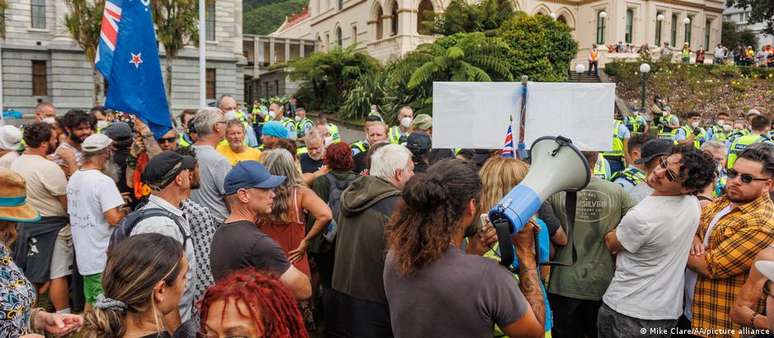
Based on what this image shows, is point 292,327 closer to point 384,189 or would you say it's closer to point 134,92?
point 384,189

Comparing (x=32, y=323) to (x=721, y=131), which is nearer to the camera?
(x=32, y=323)

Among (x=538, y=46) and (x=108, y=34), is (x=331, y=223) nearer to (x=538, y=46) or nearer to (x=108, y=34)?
(x=108, y=34)

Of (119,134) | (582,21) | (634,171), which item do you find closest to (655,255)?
(634,171)

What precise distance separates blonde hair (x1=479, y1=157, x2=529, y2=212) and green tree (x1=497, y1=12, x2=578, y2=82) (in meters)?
21.9

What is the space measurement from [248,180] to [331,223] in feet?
4.05

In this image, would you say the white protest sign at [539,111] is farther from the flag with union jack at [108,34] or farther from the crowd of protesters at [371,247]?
the flag with union jack at [108,34]

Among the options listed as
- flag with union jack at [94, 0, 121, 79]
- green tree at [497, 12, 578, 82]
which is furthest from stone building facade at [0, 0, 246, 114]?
flag with union jack at [94, 0, 121, 79]

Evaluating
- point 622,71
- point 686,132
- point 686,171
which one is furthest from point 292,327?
point 622,71

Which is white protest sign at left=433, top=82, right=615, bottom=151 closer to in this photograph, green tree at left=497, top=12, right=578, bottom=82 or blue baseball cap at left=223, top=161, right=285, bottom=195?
blue baseball cap at left=223, top=161, right=285, bottom=195

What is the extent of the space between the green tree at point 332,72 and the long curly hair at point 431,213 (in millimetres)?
29398

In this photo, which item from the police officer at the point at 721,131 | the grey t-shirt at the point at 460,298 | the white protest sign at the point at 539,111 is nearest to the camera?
the grey t-shirt at the point at 460,298

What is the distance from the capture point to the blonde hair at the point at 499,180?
3199mm

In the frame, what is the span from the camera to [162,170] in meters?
3.62

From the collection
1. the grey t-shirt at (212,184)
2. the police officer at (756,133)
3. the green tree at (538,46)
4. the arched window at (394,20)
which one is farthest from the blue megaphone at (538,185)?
the arched window at (394,20)
